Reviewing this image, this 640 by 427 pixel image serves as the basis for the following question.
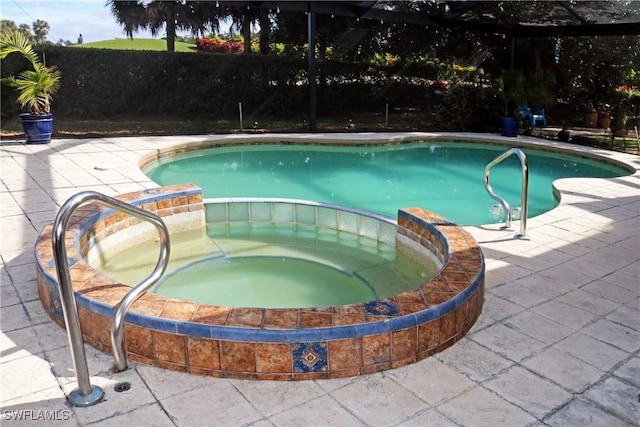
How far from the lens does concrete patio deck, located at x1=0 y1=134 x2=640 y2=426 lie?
264 centimetres

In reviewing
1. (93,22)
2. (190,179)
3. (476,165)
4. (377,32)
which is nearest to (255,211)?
(190,179)

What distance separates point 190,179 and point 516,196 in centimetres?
530

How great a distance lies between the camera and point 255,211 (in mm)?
6328

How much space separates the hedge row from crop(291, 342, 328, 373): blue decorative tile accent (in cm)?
1289

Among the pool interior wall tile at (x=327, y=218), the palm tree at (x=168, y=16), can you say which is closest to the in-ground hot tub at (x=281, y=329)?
the pool interior wall tile at (x=327, y=218)

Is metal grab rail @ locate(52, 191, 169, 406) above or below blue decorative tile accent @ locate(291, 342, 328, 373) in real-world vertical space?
above

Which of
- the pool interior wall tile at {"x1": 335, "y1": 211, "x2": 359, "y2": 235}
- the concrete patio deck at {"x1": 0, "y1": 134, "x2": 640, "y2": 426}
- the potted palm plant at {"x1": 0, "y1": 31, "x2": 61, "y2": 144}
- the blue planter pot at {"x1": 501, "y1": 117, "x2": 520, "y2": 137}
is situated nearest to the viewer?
the concrete patio deck at {"x1": 0, "y1": 134, "x2": 640, "y2": 426}

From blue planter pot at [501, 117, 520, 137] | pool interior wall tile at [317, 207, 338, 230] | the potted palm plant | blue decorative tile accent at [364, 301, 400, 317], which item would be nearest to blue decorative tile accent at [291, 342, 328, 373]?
blue decorative tile accent at [364, 301, 400, 317]

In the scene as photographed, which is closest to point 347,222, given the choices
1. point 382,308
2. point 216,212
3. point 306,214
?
point 306,214

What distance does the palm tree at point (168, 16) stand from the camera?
655 inches

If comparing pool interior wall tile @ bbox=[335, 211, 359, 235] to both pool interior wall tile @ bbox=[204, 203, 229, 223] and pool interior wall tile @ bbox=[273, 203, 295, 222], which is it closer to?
pool interior wall tile @ bbox=[273, 203, 295, 222]

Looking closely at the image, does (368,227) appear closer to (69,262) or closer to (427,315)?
(427,315)

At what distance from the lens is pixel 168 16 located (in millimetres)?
16922

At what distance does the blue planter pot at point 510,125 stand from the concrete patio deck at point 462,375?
8272 millimetres
